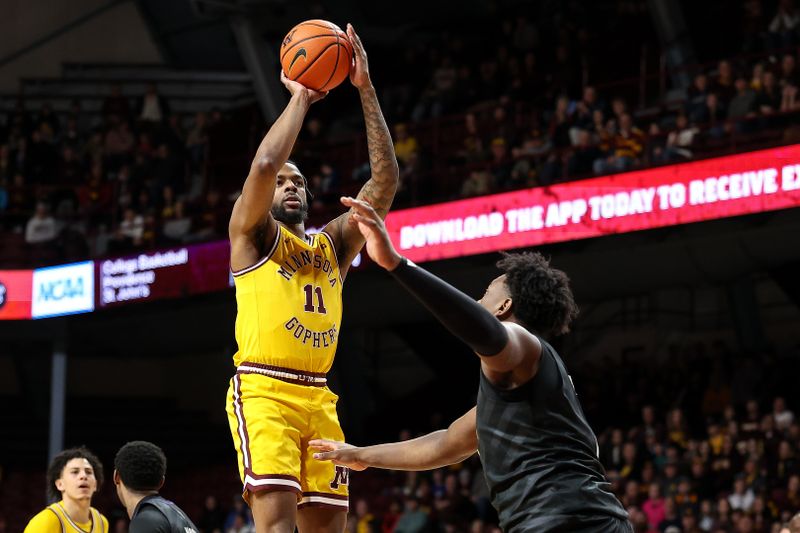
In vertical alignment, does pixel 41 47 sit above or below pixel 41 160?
above

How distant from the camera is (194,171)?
22.5 m

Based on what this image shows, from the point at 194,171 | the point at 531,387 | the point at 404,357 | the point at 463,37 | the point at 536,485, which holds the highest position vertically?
the point at 463,37

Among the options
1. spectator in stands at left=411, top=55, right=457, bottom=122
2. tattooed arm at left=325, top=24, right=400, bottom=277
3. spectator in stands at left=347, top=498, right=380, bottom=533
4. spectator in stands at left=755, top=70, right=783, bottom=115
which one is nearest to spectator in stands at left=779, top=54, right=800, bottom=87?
spectator in stands at left=755, top=70, right=783, bottom=115

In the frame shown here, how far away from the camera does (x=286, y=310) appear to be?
6.12 metres

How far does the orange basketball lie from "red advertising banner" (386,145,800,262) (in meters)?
8.63

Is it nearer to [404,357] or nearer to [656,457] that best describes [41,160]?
[404,357]

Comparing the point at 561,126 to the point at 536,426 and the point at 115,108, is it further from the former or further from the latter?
the point at 536,426

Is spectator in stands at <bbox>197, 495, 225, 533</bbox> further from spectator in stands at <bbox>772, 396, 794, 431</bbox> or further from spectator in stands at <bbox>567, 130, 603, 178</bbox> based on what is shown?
spectator in stands at <bbox>772, 396, 794, 431</bbox>

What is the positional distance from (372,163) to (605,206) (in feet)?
29.8

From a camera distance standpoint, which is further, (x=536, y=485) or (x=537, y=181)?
(x=537, y=181)

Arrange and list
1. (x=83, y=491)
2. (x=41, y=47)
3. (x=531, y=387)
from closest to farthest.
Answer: (x=531, y=387) < (x=83, y=491) < (x=41, y=47)

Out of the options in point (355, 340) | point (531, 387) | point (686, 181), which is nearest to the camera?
point (531, 387)

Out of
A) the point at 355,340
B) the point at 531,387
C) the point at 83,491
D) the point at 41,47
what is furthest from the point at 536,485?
the point at 41,47

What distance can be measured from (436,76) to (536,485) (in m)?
17.4
